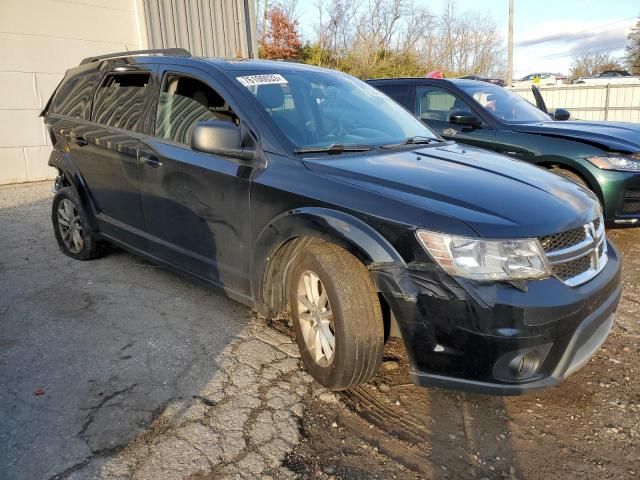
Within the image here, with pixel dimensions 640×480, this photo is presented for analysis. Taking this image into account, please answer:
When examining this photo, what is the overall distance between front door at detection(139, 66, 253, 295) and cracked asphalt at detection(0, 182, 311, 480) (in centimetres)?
42

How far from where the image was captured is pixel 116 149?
A: 405 cm

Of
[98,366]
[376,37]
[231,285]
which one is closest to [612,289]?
[231,285]

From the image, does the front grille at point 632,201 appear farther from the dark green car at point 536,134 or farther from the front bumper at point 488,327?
the front bumper at point 488,327

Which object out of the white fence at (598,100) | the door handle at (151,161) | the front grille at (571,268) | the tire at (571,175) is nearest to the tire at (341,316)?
the front grille at (571,268)

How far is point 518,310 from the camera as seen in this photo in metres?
2.16

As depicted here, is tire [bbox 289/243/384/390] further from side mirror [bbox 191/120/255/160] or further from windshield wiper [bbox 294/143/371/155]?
side mirror [bbox 191/120/255/160]

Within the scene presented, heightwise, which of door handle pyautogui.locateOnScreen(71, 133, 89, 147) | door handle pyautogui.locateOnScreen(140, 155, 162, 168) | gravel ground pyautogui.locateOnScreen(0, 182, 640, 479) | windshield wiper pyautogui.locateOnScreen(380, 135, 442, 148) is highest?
door handle pyautogui.locateOnScreen(71, 133, 89, 147)

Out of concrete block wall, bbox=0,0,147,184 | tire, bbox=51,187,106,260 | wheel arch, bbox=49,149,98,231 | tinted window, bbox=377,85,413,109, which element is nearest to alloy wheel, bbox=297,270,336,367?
wheel arch, bbox=49,149,98,231

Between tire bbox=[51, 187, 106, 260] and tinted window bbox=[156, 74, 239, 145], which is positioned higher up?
tinted window bbox=[156, 74, 239, 145]

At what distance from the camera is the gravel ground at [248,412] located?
7.45ft

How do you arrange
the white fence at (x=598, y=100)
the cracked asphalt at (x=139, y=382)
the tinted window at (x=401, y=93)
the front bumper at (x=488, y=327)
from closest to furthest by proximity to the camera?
the front bumper at (x=488, y=327) → the cracked asphalt at (x=139, y=382) → the tinted window at (x=401, y=93) → the white fence at (x=598, y=100)

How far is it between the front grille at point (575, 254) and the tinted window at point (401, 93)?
171 inches

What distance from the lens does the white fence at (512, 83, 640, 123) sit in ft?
55.9

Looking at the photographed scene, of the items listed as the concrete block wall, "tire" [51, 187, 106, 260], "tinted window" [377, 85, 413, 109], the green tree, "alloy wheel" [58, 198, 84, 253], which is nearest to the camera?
"tire" [51, 187, 106, 260]
